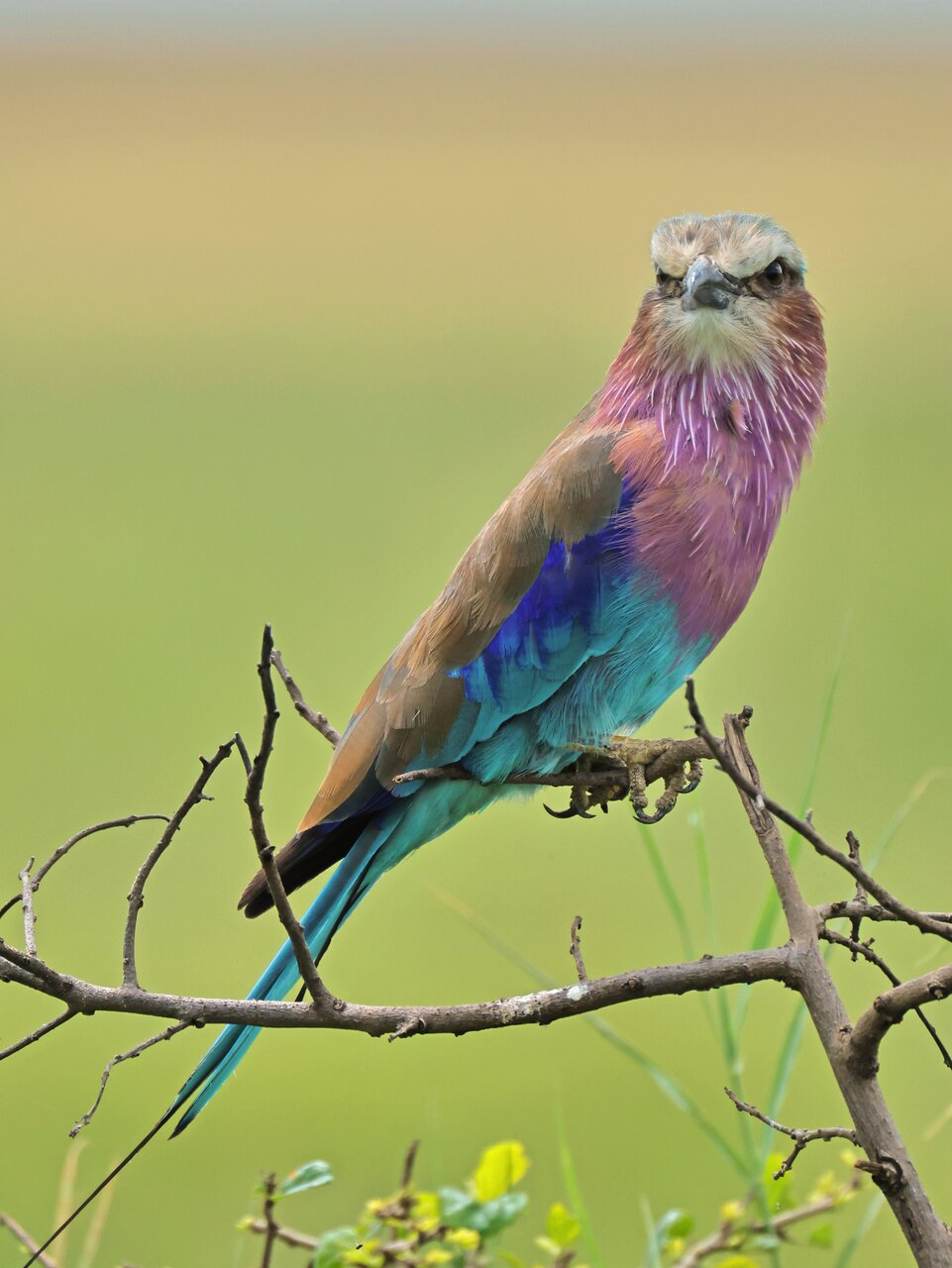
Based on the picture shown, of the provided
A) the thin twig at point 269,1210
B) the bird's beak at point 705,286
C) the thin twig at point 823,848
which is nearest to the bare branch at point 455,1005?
the thin twig at point 823,848

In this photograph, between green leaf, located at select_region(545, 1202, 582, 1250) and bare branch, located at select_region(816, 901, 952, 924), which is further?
green leaf, located at select_region(545, 1202, 582, 1250)

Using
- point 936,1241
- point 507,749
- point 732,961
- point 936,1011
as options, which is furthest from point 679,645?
point 936,1011

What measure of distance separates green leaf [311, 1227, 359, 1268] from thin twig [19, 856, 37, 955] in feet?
1.38

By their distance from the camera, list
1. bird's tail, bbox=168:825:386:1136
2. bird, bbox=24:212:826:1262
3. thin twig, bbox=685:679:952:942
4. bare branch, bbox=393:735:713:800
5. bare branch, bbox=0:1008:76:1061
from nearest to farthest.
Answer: thin twig, bbox=685:679:952:942 < bare branch, bbox=0:1008:76:1061 < bird's tail, bbox=168:825:386:1136 < bare branch, bbox=393:735:713:800 < bird, bbox=24:212:826:1262

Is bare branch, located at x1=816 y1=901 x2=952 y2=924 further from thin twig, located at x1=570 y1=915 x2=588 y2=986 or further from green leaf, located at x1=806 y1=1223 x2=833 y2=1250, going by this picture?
green leaf, located at x1=806 y1=1223 x2=833 y2=1250

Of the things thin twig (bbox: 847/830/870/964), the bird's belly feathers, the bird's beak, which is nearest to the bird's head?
the bird's beak

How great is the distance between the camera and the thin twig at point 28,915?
1.11 metres

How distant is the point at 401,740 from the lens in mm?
1721

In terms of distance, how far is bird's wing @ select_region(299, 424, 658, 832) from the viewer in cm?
172

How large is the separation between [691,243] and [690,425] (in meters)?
0.22

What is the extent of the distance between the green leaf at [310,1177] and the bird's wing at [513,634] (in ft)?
1.38

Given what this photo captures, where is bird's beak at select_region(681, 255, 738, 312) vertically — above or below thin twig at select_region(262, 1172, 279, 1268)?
above

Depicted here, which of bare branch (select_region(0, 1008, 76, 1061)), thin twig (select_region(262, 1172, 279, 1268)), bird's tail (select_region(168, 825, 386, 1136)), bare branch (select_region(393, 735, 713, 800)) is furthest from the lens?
bare branch (select_region(393, 735, 713, 800))

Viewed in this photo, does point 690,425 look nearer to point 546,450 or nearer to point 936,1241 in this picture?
point 546,450
